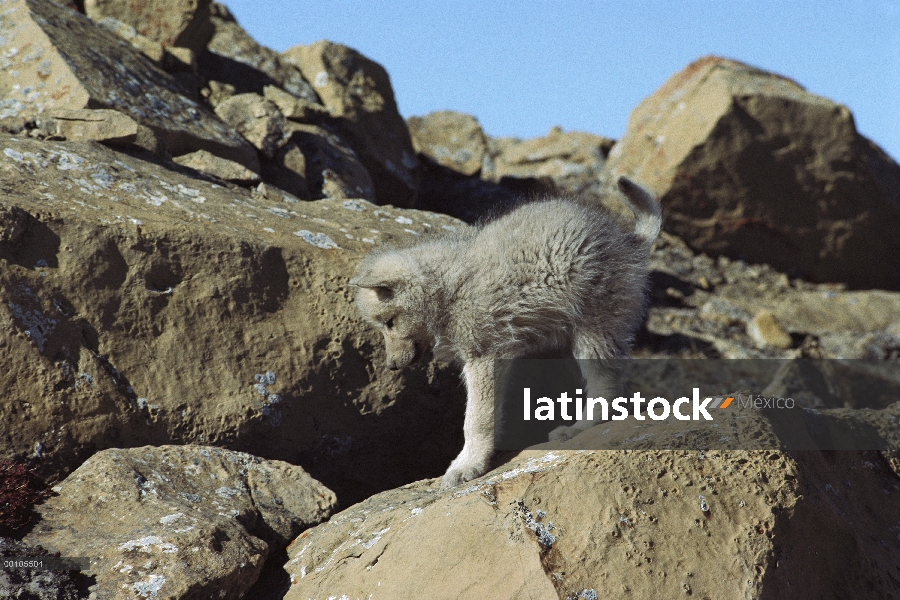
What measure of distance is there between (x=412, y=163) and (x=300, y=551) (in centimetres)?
572

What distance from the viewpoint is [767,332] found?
875 centimetres

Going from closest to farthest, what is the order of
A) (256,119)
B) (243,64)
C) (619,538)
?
(619,538) → (256,119) → (243,64)

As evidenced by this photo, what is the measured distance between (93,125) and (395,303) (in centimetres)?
259

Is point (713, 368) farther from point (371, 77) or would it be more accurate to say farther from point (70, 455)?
point (70, 455)

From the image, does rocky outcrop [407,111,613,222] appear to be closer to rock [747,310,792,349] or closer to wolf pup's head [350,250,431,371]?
rock [747,310,792,349]

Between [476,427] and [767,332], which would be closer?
[476,427]

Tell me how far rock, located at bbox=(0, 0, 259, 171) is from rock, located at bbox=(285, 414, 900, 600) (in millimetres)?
3725

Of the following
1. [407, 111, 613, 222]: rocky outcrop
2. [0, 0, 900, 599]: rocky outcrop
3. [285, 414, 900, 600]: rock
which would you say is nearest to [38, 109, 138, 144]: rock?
[0, 0, 900, 599]: rocky outcrop

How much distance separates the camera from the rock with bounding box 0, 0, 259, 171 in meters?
5.89

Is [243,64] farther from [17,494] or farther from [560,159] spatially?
[17,494]

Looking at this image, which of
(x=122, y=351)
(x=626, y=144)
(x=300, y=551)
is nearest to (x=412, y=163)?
(x=626, y=144)

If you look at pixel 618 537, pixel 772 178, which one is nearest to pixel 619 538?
pixel 618 537

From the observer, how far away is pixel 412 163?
8977mm

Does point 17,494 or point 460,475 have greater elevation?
point 460,475
